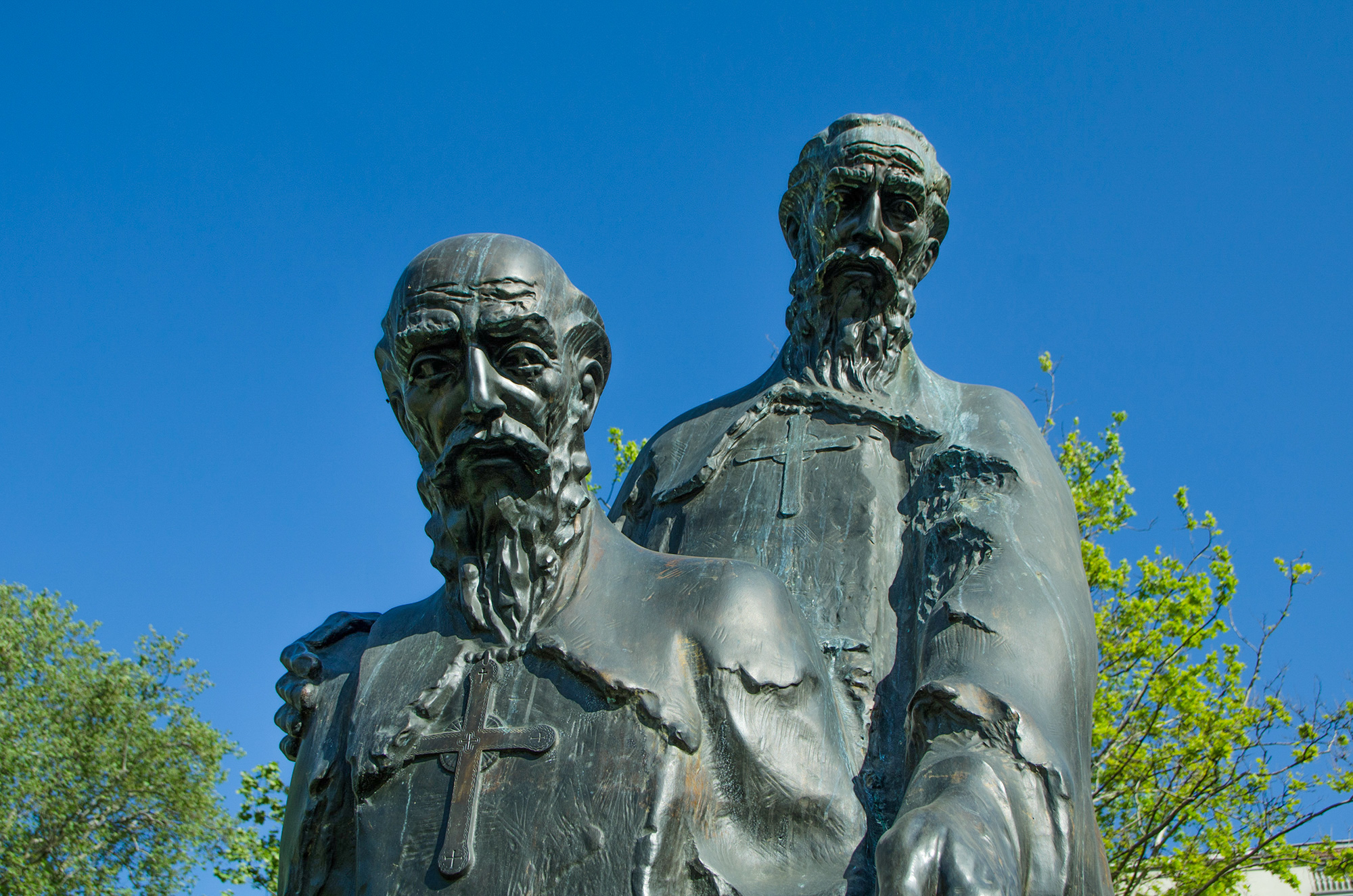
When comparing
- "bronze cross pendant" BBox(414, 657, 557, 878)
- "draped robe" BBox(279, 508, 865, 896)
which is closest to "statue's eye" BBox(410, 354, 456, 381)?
"draped robe" BBox(279, 508, 865, 896)

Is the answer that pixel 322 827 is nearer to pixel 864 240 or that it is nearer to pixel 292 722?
pixel 292 722

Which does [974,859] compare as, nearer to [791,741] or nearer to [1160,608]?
[791,741]

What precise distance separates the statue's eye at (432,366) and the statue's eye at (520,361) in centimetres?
13

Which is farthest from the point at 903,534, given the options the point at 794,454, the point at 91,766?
the point at 91,766

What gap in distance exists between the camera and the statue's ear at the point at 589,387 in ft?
11.7

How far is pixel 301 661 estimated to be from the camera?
3701mm

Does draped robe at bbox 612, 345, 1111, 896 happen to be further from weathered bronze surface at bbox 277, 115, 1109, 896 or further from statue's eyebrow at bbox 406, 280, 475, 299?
statue's eyebrow at bbox 406, 280, 475, 299

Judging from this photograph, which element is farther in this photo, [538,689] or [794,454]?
[794,454]

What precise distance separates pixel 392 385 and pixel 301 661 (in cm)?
79

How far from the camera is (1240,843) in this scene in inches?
603

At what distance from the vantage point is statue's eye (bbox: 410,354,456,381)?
11.1 ft

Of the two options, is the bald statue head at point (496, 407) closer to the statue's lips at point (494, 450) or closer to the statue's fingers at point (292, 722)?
the statue's lips at point (494, 450)

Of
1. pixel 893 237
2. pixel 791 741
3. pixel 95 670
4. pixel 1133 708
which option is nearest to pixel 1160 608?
pixel 1133 708

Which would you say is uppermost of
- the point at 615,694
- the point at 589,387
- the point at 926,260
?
the point at 926,260
